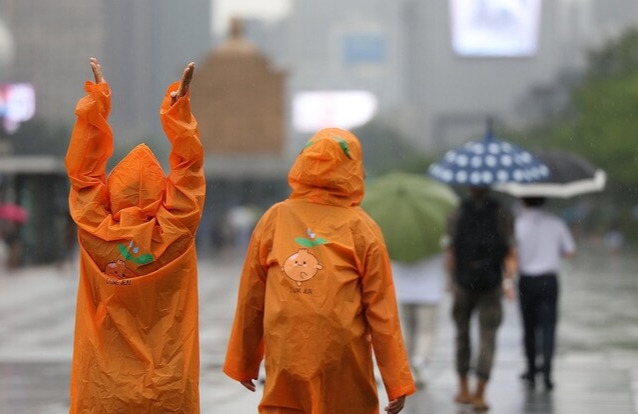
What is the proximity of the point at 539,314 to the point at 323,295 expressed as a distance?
18.8ft

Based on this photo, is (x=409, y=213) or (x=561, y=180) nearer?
(x=409, y=213)

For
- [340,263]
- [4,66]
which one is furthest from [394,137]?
[340,263]

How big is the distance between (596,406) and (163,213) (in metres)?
5.21

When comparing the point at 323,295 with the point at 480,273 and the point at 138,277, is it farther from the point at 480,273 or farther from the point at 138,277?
the point at 480,273

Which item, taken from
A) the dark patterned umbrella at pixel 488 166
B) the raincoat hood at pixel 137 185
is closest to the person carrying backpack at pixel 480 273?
the dark patterned umbrella at pixel 488 166

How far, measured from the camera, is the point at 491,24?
4441 cm

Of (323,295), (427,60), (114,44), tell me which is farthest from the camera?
(427,60)

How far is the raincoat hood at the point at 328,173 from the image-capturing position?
5871 mm

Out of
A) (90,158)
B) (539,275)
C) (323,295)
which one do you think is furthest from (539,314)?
(90,158)

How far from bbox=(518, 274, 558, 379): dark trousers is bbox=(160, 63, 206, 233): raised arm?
5772mm

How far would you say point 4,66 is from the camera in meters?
81.4

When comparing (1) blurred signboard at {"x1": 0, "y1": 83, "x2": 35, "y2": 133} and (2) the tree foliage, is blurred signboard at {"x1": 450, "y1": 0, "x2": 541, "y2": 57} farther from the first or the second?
(1) blurred signboard at {"x1": 0, "y1": 83, "x2": 35, "y2": 133}

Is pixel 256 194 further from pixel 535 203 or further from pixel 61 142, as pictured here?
pixel 535 203

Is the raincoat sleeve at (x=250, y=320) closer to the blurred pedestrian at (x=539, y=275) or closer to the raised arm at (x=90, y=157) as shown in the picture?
the raised arm at (x=90, y=157)
